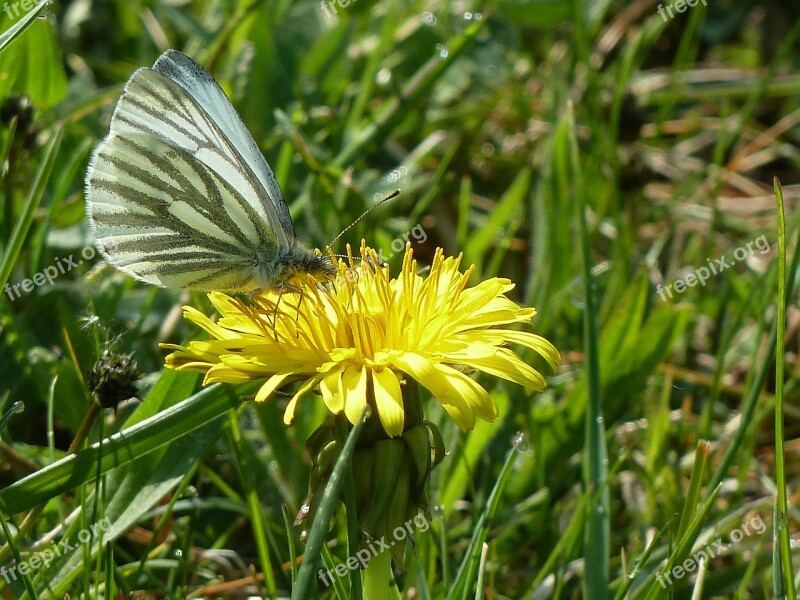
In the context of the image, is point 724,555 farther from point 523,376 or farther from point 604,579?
point 523,376

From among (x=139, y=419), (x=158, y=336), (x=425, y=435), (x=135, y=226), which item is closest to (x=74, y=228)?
(x=158, y=336)

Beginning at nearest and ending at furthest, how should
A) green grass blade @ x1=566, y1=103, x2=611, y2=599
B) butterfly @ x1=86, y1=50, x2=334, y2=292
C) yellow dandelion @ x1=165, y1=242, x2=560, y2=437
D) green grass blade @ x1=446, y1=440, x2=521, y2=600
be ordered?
1. yellow dandelion @ x1=165, y1=242, x2=560, y2=437
2. green grass blade @ x1=446, y1=440, x2=521, y2=600
3. green grass blade @ x1=566, y1=103, x2=611, y2=599
4. butterfly @ x1=86, y1=50, x2=334, y2=292

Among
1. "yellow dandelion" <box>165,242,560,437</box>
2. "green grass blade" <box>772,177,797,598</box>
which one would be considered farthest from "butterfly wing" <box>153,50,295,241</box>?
"green grass blade" <box>772,177,797,598</box>

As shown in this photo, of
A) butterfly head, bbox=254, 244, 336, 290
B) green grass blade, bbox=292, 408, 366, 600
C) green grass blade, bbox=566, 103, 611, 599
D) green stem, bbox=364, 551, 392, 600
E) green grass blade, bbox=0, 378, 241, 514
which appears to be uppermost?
butterfly head, bbox=254, 244, 336, 290

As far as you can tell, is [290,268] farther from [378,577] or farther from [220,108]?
[378,577]

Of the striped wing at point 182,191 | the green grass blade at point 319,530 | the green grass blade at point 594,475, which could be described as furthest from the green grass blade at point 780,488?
the striped wing at point 182,191

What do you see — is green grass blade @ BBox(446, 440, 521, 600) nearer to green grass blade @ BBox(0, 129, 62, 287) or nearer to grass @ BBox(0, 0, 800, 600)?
grass @ BBox(0, 0, 800, 600)
